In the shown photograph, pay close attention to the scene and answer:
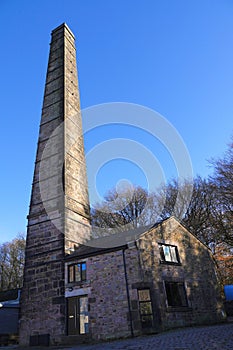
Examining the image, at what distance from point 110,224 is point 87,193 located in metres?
8.44

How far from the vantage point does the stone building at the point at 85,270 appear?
11.1 m

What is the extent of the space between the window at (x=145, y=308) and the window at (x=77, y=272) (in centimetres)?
285

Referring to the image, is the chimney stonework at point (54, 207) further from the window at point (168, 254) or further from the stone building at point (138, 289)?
the window at point (168, 254)

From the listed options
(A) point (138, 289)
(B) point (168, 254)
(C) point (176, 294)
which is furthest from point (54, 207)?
(C) point (176, 294)

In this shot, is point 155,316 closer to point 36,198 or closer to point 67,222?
point 67,222

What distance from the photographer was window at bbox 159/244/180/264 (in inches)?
518

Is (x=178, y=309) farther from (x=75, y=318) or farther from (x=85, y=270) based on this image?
(x=75, y=318)

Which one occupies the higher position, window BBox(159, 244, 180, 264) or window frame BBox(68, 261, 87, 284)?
window BBox(159, 244, 180, 264)

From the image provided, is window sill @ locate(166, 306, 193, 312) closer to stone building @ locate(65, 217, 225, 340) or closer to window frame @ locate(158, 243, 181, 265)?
stone building @ locate(65, 217, 225, 340)

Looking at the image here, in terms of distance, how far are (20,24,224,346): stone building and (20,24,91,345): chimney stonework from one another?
5 cm

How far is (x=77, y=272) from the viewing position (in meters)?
12.7

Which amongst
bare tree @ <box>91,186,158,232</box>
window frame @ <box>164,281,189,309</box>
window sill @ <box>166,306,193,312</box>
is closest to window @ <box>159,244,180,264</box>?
window frame @ <box>164,281,189,309</box>

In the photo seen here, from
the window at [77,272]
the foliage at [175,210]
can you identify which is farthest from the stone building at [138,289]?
the foliage at [175,210]

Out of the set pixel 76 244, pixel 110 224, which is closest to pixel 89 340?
pixel 76 244
